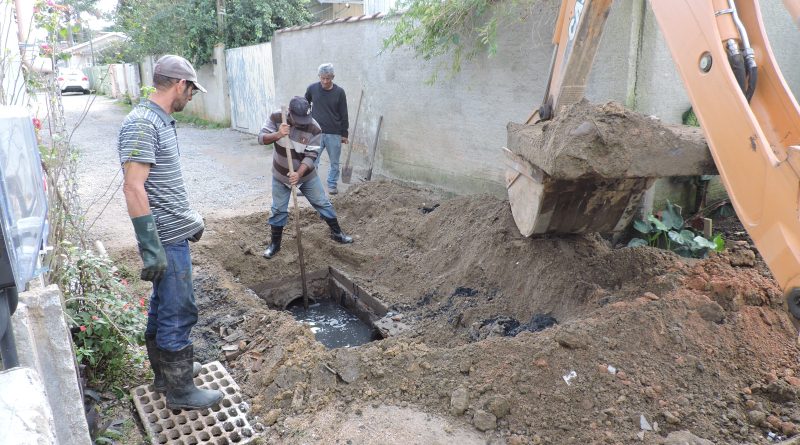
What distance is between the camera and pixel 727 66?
8.22 feet

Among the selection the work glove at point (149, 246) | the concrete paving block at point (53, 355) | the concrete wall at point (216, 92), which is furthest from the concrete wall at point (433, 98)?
the concrete wall at point (216, 92)

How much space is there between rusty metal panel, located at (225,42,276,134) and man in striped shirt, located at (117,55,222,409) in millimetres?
10629

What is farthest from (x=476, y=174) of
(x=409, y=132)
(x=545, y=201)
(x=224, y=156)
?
(x=224, y=156)

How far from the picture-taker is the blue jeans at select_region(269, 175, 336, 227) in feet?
19.8

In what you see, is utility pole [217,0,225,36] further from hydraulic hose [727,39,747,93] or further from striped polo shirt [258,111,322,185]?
hydraulic hose [727,39,747,93]

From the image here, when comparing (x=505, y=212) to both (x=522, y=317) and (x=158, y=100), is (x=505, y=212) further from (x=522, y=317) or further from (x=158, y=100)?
(x=158, y=100)

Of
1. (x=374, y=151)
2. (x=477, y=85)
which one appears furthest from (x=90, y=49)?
(x=374, y=151)

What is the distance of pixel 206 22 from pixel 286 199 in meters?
11.9

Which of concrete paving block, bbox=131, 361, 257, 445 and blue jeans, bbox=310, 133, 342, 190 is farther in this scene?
blue jeans, bbox=310, 133, 342, 190

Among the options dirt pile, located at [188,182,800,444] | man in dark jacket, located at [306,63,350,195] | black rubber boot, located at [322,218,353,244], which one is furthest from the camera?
man in dark jacket, located at [306,63,350,195]

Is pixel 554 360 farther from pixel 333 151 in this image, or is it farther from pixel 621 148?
pixel 333 151

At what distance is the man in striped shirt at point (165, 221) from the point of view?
2.90m

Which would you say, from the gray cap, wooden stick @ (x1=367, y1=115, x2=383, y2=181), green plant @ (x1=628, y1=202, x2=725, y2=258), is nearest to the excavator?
green plant @ (x1=628, y1=202, x2=725, y2=258)

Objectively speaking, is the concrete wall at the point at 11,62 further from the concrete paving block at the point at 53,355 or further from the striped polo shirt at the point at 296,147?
the striped polo shirt at the point at 296,147
